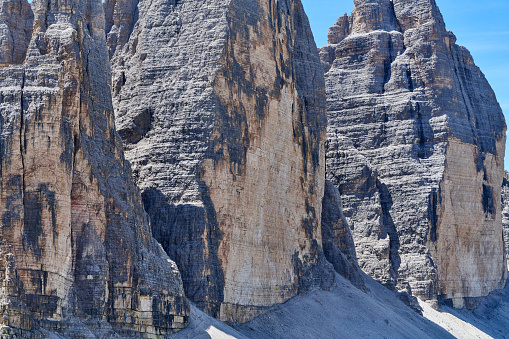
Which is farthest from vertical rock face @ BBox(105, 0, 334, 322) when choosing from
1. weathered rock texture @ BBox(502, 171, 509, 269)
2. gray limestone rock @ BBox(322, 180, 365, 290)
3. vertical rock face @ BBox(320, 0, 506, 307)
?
weathered rock texture @ BBox(502, 171, 509, 269)

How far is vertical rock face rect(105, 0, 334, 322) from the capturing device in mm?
45031

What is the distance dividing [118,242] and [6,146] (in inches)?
220

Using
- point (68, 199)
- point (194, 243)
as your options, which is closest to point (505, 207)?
point (194, 243)

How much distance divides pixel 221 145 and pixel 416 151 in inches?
1009

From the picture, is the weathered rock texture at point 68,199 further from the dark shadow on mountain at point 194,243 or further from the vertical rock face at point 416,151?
the vertical rock face at point 416,151

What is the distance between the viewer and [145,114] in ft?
157

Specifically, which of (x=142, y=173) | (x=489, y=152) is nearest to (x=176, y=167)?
(x=142, y=173)

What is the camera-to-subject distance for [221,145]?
4584 cm

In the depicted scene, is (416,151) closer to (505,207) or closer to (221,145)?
(221,145)

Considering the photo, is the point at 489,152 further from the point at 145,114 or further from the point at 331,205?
the point at 145,114

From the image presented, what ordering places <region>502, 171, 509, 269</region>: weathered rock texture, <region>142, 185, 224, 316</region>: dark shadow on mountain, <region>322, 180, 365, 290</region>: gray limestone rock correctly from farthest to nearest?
<region>502, 171, 509, 269</region>: weathered rock texture, <region>322, 180, 365, 290</region>: gray limestone rock, <region>142, 185, 224, 316</region>: dark shadow on mountain

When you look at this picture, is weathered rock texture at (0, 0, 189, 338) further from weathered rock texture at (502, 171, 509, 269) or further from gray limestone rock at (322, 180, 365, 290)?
weathered rock texture at (502, 171, 509, 269)

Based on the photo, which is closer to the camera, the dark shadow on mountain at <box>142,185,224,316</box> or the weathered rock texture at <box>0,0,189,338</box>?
the weathered rock texture at <box>0,0,189,338</box>

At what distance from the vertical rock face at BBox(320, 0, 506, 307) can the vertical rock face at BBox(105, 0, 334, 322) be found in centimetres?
1365
